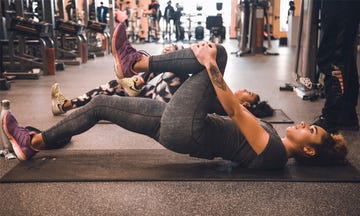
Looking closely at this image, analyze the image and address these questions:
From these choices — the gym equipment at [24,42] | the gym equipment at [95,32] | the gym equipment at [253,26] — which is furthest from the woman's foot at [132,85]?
the gym equipment at [253,26]

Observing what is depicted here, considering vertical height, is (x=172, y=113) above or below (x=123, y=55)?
below

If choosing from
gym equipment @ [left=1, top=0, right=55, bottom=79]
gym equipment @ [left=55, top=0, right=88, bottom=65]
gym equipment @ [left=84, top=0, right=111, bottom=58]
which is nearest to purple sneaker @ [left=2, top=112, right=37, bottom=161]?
gym equipment @ [left=1, top=0, right=55, bottom=79]

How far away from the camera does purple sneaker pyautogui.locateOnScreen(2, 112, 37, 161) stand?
6.39ft

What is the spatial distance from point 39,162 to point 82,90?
2331 millimetres

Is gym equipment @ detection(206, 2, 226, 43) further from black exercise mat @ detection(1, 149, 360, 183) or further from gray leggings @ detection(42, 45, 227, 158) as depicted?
gray leggings @ detection(42, 45, 227, 158)

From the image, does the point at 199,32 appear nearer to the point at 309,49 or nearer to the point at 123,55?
the point at 309,49

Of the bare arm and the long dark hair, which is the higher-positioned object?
the bare arm

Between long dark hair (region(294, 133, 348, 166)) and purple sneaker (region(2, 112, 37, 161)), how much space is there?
3.87 feet

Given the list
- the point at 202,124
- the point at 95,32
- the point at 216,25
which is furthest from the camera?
the point at 216,25

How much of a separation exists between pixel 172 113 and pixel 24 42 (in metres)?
4.32

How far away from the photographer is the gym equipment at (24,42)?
197 inches

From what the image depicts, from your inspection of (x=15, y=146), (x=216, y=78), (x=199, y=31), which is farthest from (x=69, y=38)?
(x=216, y=78)

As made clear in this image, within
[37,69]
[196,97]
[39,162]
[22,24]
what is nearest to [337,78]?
[196,97]

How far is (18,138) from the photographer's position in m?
1.95
